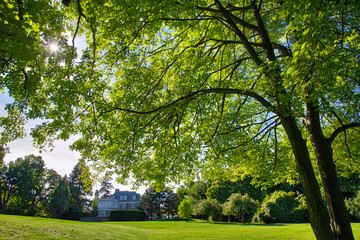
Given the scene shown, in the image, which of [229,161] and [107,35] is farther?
[229,161]

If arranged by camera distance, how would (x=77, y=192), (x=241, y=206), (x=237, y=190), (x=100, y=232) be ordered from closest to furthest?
(x=100, y=232), (x=241, y=206), (x=237, y=190), (x=77, y=192)

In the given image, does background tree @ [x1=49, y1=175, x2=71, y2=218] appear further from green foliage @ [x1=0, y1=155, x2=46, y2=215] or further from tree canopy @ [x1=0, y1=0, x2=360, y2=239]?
tree canopy @ [x1=0, y1=0, x2=360, y2=239]

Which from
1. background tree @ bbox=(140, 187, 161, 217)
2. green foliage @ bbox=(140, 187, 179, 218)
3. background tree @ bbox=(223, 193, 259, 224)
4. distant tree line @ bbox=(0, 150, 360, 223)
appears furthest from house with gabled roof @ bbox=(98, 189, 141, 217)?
background tree @ bbox=(223, 193, 259, 224)

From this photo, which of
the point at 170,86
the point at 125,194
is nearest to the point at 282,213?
the point at 170,86

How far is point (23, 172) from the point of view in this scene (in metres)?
39.1

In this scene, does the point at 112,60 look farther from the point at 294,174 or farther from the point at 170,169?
the point at 294,174

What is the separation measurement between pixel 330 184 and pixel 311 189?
3.81 ft

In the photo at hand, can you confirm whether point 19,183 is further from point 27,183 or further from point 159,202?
point 159,202

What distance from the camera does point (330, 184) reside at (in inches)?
247

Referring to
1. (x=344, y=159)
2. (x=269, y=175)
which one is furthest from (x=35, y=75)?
(x=344, y=159)

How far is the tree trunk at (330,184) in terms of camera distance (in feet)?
19.5

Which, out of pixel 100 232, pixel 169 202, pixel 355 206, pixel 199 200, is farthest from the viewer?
pixel 169 202

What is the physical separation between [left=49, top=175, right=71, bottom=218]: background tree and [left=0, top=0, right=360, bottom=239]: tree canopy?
3552 cm

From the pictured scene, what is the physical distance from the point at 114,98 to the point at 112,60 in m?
1.36
